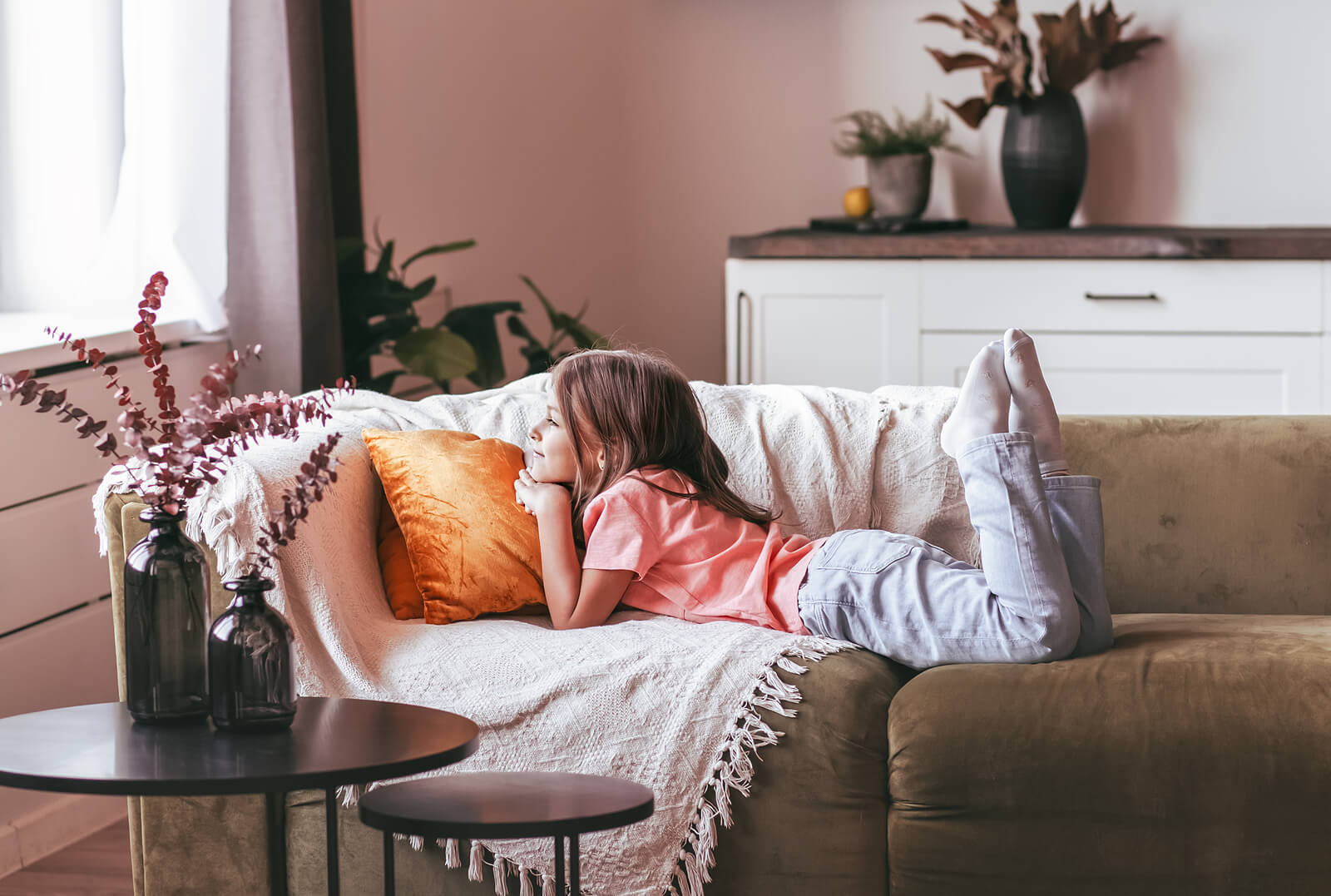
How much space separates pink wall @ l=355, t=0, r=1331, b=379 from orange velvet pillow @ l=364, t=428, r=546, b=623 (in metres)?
1.66

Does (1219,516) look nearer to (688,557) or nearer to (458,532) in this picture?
(688,557)

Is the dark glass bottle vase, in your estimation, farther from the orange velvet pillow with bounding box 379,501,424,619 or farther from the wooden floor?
the wooden floor

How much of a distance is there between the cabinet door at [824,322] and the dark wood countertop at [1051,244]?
1.5 inches

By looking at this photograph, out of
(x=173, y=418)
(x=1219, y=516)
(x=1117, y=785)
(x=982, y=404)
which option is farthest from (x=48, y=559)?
(x=1219, y=516)

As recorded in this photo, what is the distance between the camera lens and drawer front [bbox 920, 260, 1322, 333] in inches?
131

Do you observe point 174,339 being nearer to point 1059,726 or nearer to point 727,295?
point 727,295

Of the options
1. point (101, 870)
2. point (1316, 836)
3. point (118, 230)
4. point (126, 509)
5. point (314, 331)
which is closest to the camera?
point (1316, 836)

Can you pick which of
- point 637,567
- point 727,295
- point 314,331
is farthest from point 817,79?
point 637,567

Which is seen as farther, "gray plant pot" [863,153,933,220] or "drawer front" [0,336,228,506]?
"gray plant pot" [863,153,933,220]

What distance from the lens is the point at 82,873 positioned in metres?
2.21

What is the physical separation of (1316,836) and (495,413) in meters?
1.33

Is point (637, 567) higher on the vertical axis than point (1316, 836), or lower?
higher

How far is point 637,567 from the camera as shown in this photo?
73.8 inches

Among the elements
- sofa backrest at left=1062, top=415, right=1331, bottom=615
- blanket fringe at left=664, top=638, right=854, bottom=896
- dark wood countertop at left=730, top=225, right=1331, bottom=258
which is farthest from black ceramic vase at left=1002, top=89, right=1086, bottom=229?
blanket fringe at left=664, top=638, right=854, bottom=896
